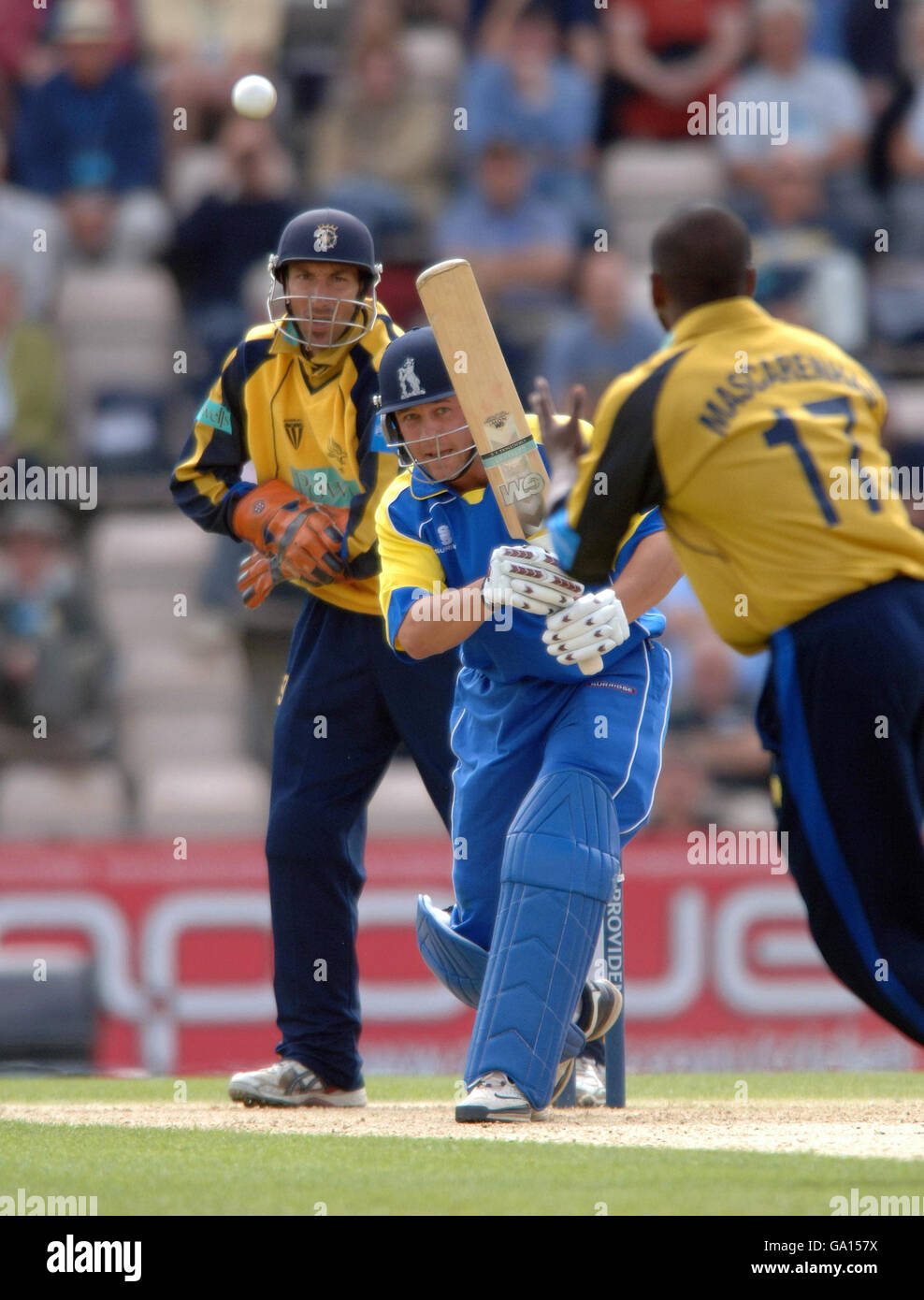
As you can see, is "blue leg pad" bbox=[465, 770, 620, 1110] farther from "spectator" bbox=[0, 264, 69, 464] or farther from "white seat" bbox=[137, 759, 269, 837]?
"spectator" bbox=[0, 264, 69, 464]

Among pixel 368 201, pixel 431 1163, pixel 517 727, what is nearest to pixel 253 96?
pixel 517 727

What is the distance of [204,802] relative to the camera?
9.41 m

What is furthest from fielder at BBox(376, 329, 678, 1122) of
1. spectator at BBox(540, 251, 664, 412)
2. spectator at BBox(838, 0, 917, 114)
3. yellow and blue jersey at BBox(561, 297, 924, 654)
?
spectator at BBox(838, 0, 917, 114)

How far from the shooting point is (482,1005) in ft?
14.5

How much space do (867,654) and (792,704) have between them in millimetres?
176

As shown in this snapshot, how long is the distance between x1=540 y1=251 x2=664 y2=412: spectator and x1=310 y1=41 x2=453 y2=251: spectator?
58.8 inches

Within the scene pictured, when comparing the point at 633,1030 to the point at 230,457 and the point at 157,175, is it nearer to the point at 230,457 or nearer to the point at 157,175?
the point at 230,457

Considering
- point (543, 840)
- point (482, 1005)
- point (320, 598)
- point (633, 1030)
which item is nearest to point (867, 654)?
point (543, 840)

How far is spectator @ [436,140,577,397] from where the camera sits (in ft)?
35.7

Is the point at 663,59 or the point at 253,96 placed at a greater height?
the point at 663,59

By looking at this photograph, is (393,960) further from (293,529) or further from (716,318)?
(716,318)

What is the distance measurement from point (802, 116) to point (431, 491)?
755 centimetres

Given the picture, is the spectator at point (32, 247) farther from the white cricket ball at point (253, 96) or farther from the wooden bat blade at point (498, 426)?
the wooden bat blade at point (498, 426)

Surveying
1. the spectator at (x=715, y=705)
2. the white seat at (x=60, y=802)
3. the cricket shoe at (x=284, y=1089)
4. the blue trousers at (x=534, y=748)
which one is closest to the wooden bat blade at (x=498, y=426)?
the blue trousers at (x=534, y=748)
